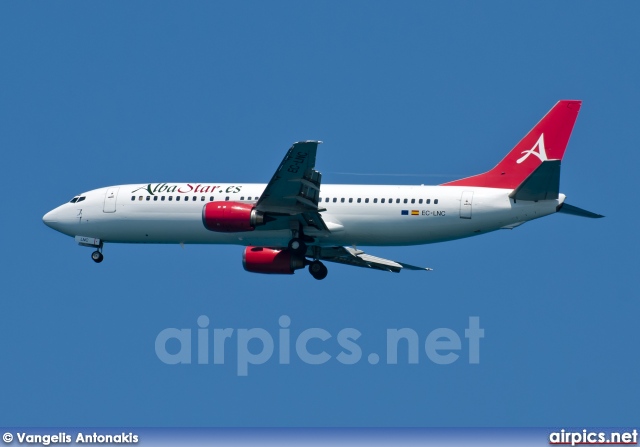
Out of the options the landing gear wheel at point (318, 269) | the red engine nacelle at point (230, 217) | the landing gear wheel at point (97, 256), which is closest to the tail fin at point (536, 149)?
the landing gear wheel at point (318, 269)

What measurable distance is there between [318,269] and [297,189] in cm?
632

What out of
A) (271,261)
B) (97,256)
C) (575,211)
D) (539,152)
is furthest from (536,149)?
(97,256)

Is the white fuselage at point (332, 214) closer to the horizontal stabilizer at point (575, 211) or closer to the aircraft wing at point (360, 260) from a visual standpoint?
the horizontal stabilizer at point (575, 211)

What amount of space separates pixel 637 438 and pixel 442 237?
16368 millimetres

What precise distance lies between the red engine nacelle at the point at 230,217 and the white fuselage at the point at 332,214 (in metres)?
1.97

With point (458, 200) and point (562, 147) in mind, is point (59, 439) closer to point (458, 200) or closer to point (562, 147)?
point (458, 200)

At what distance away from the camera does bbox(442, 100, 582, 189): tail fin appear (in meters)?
82.8

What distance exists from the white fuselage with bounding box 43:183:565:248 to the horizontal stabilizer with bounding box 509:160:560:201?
0.42 meters

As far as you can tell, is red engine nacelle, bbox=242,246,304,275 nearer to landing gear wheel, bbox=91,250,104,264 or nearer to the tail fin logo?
landing gear wheel, bbox=91,250,104,264

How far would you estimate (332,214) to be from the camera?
83688 mm

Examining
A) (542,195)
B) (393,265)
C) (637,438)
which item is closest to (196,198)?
(393,265)

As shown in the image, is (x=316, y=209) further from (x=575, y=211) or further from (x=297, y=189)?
(x=575, y=211)

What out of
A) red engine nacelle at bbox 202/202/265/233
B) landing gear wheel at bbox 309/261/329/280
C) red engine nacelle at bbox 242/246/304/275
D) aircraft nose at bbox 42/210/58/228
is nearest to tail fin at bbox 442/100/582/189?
landing gear wheel at bbox 309/261/329/280

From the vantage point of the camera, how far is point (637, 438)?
6981 cm
